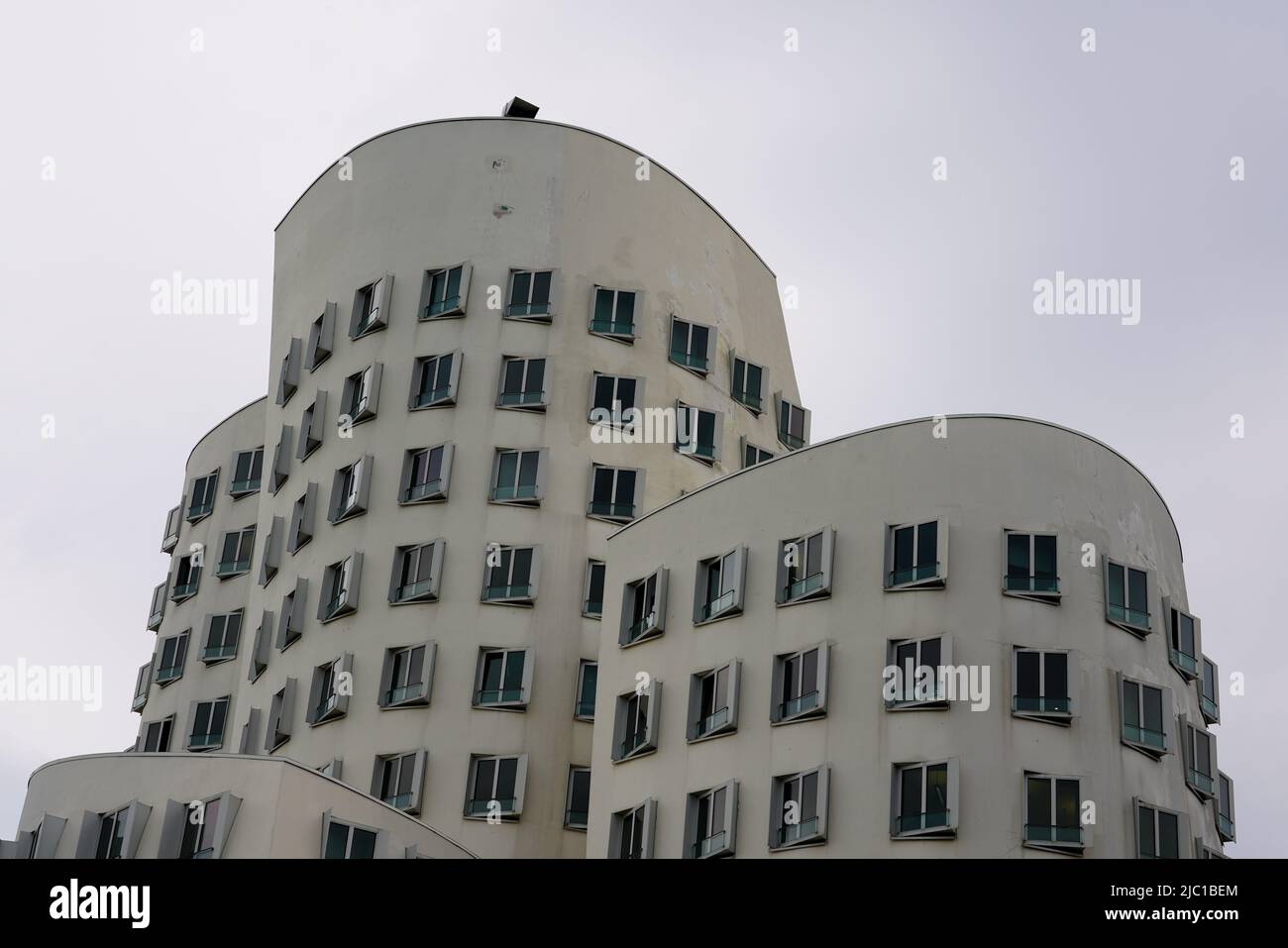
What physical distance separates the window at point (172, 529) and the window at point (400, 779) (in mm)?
20823

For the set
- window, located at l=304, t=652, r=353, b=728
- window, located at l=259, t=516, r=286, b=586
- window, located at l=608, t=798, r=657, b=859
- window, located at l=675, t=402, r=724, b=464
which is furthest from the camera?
window, located at l=259, t=516, r=286, b=586

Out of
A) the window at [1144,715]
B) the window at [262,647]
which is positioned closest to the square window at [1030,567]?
the window at [1144,715]

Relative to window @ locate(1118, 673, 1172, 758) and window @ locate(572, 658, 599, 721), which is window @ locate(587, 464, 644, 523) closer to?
window @ locate(572, 658, 599, 721)

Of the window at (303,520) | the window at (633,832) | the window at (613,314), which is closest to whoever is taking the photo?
the window at (633,832)

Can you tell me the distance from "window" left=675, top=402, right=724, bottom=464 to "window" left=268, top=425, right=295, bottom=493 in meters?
12.7

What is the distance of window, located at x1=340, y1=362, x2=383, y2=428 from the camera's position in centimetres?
5875

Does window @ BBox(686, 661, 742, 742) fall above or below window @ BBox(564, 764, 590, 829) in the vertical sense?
above

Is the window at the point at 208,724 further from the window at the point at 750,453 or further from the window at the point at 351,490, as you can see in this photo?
the window at the point at 750,453

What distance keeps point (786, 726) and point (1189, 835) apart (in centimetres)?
959

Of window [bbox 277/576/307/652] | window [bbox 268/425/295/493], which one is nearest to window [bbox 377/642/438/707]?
window [bbox 277/576/307/652]

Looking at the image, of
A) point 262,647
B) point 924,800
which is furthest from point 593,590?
point 924,800

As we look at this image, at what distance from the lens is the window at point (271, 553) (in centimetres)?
6094

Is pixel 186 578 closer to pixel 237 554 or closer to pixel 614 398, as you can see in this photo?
pixel 237 554

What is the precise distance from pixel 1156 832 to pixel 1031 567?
21.7ft
